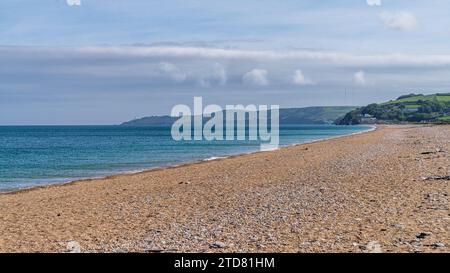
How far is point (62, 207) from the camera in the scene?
17.7 m

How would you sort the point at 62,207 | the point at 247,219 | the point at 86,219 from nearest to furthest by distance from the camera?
the point at 247,219 < the point at 86,219 < the point at 62,207

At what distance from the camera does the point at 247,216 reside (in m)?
13.8

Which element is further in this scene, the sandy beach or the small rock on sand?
the sandy beach

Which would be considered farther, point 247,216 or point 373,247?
point 247,216

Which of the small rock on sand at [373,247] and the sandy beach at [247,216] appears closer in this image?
the small rock on sand at [373,247]

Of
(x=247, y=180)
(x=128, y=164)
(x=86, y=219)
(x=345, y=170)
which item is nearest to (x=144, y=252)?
(x=86, y=219)

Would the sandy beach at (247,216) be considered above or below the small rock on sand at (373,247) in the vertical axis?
below

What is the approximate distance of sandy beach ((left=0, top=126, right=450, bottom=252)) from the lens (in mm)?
10711

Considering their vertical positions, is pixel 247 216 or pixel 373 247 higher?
pixel 373 247

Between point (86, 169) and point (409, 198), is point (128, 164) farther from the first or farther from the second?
point (409, 198)

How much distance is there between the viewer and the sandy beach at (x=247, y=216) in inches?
422

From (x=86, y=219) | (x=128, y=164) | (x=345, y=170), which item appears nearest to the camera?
(x=86, y=219)

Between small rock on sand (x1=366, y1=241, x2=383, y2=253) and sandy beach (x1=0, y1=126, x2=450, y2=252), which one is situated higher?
small rock on sand (x1=366, y1=241, x2=383, y2=253)
